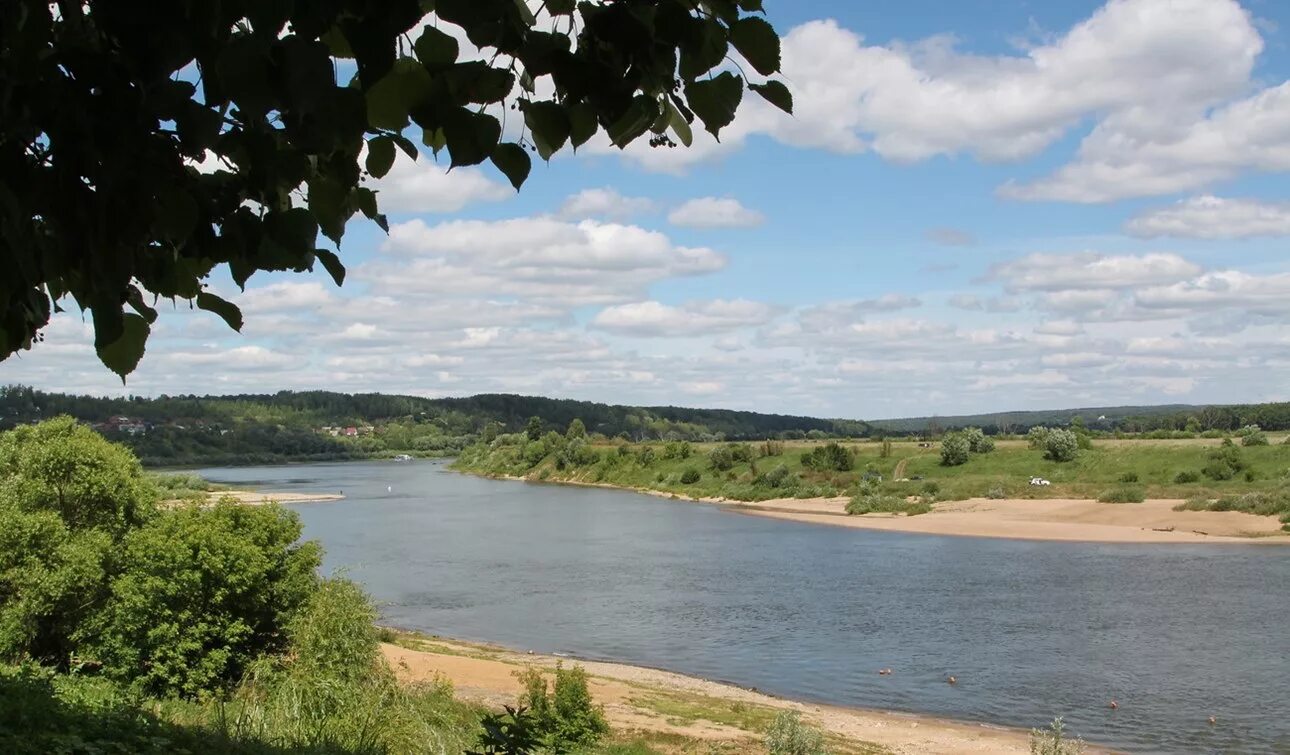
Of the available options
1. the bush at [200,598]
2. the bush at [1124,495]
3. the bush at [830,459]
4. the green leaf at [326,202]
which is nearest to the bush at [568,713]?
the bush at [200,598]

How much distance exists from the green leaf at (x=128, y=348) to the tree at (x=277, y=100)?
0.11 m

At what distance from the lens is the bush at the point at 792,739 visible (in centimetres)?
1731

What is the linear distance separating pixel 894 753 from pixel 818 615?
1588 cm

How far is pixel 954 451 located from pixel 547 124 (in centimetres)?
8982

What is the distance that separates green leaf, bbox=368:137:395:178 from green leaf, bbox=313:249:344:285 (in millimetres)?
390

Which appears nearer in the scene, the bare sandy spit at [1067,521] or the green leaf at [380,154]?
the green leaf at [380,154]

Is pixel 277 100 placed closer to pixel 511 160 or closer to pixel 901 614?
pixel 511 160

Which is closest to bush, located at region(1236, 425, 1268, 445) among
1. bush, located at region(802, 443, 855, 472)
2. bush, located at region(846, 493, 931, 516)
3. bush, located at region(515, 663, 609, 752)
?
bush, located at region(846, 493, 931, 516)

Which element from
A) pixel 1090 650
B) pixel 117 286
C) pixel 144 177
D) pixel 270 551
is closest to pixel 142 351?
pixel 117 286

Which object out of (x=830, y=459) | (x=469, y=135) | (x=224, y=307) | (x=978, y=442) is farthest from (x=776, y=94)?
(x=830, y=459)

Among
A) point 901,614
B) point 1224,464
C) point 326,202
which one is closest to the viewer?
point 326,202

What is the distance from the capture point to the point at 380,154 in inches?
83.3

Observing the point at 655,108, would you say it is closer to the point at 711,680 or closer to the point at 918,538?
the point at 711,680

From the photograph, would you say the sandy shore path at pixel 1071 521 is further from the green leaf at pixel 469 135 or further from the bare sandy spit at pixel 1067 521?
the green leaf at pixel 469 135
